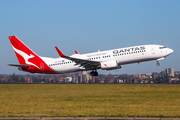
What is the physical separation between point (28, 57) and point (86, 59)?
11118 millimetres

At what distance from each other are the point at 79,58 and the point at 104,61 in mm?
4385

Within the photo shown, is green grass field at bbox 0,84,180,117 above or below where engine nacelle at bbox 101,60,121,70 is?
below

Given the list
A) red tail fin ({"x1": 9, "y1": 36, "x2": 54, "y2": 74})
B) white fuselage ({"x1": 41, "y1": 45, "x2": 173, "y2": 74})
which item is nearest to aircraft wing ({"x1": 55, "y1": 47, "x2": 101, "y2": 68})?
white fuselage ({"x1": 41, "y1": 45, "x2": 173, "y2": 74})

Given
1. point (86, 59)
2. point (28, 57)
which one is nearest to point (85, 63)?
point (86, 59)

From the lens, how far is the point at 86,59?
45562 mm

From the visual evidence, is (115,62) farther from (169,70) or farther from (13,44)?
(169,70)

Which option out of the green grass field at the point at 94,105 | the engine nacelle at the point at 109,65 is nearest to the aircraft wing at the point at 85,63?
the engine nacelle at the point at 109,65

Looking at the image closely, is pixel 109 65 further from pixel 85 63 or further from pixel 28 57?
pixel 28 57

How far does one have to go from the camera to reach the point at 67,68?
47.0 metres

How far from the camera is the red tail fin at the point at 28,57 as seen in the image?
4812cm

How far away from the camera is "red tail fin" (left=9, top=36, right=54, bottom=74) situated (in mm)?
48125

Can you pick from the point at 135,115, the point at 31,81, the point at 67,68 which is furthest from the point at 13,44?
the point at 135,115

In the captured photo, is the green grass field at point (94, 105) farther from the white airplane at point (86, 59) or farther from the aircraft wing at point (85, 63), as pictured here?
the aircraft wing at point (85, 63)

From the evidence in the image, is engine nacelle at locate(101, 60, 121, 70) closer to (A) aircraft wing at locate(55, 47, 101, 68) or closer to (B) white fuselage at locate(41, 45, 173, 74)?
(B) white fuselage at locate(41, 45, 173, 74)
